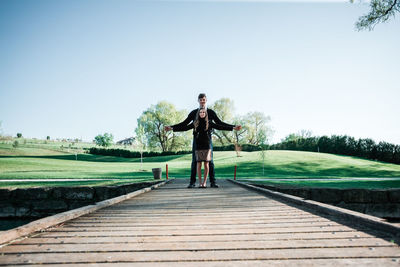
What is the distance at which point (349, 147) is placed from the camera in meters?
39.0

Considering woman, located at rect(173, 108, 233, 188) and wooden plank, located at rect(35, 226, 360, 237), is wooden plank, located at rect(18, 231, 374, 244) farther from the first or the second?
woman, located at rect(173, 108, 233, 188)

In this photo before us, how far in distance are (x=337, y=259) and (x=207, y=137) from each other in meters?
5.02

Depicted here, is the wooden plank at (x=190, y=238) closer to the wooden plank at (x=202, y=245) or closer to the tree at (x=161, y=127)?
the wooden plank at (x=202, y=245)

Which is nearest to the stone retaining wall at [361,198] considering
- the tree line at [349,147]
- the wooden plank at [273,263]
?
the wooden plank at [273,263]

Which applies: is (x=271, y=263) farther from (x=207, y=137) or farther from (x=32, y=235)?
(x=207, y=137)

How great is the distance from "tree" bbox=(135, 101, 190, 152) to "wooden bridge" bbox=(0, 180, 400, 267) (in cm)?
4849

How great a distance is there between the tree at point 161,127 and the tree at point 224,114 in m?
7.13

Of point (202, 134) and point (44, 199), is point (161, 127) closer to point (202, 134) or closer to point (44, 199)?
point (44, 199)

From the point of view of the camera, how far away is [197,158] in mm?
6605

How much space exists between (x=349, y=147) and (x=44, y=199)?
139 ft

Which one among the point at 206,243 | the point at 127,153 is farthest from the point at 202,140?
the point at 127,153

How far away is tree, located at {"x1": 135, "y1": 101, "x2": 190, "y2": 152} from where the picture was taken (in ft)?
168

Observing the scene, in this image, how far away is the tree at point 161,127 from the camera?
5128cm

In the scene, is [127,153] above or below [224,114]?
below
